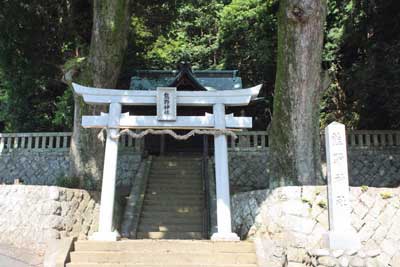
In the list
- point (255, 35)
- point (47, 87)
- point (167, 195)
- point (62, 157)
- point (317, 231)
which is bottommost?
point (317, 231)

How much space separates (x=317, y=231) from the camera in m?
6.50

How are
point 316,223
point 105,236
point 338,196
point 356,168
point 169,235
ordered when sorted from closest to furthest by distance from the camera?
point 338,196, point 316,223, point 105,236, point 169,235, point 356,168

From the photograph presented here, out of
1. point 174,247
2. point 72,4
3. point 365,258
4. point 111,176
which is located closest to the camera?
point 365,258

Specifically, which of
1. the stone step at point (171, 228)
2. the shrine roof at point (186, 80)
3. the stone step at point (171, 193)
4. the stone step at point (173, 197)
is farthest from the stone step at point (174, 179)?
the shrine roof at point (186, 80)

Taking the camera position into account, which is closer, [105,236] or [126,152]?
[105,236]

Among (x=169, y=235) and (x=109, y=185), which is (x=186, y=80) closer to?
(x=169, y=235)

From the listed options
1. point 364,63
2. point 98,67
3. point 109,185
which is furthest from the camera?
point 364,63

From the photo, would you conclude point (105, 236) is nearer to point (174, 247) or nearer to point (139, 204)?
point (174, 247)

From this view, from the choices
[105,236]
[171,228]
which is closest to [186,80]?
[171,228]

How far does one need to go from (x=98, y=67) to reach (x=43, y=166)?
6.22m

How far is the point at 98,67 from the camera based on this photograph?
947cm

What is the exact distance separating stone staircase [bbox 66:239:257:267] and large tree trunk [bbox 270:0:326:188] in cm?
205

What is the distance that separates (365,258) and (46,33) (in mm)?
11185

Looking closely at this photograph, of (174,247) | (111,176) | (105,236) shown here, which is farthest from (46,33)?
(174,247)
